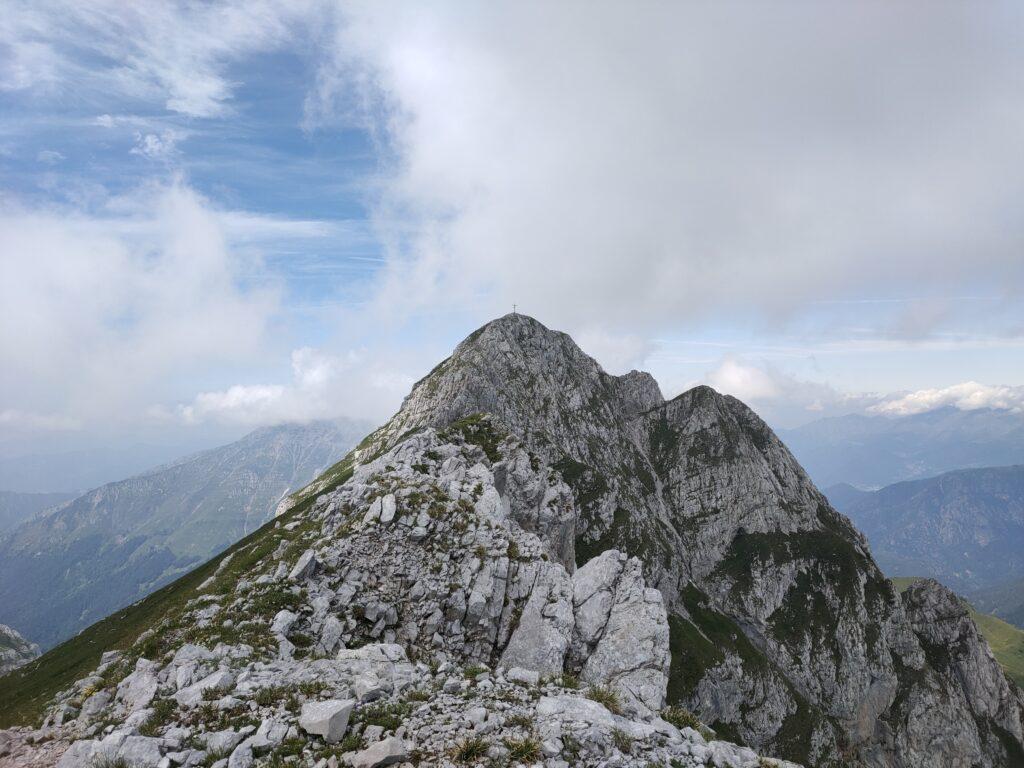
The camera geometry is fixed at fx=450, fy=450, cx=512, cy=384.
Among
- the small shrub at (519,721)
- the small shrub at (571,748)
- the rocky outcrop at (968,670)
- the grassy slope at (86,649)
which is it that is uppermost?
the small shrub at (519,721)

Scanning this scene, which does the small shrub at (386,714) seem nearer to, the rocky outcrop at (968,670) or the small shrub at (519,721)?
the small shrub at (519,721)

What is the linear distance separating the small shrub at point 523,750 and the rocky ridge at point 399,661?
6 centimetres

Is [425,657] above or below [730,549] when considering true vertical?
above

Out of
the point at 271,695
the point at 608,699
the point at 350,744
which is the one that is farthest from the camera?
the point at 608,699

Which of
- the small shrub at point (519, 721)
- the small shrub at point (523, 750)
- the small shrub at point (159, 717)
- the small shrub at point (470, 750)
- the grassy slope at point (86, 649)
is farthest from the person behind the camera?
the grassy slope at point (86, 649)

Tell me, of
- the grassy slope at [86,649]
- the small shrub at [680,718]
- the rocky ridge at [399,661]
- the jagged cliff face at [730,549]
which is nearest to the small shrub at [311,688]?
the rocky ridge at [399,661]

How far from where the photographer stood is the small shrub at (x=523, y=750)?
11.1 meters

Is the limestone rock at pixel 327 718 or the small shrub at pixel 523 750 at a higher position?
the limestone rock at pixel 327 718

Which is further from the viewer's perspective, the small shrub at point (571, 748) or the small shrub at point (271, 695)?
the small shrub at point (271, 695)

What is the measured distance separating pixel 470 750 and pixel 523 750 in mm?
1329

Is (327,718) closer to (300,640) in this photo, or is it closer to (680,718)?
(300,640)

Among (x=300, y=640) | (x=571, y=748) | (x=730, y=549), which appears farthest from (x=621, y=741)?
(x=730, y=549)

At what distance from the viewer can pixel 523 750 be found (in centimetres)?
1130

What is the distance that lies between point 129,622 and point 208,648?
7298 centimetres
